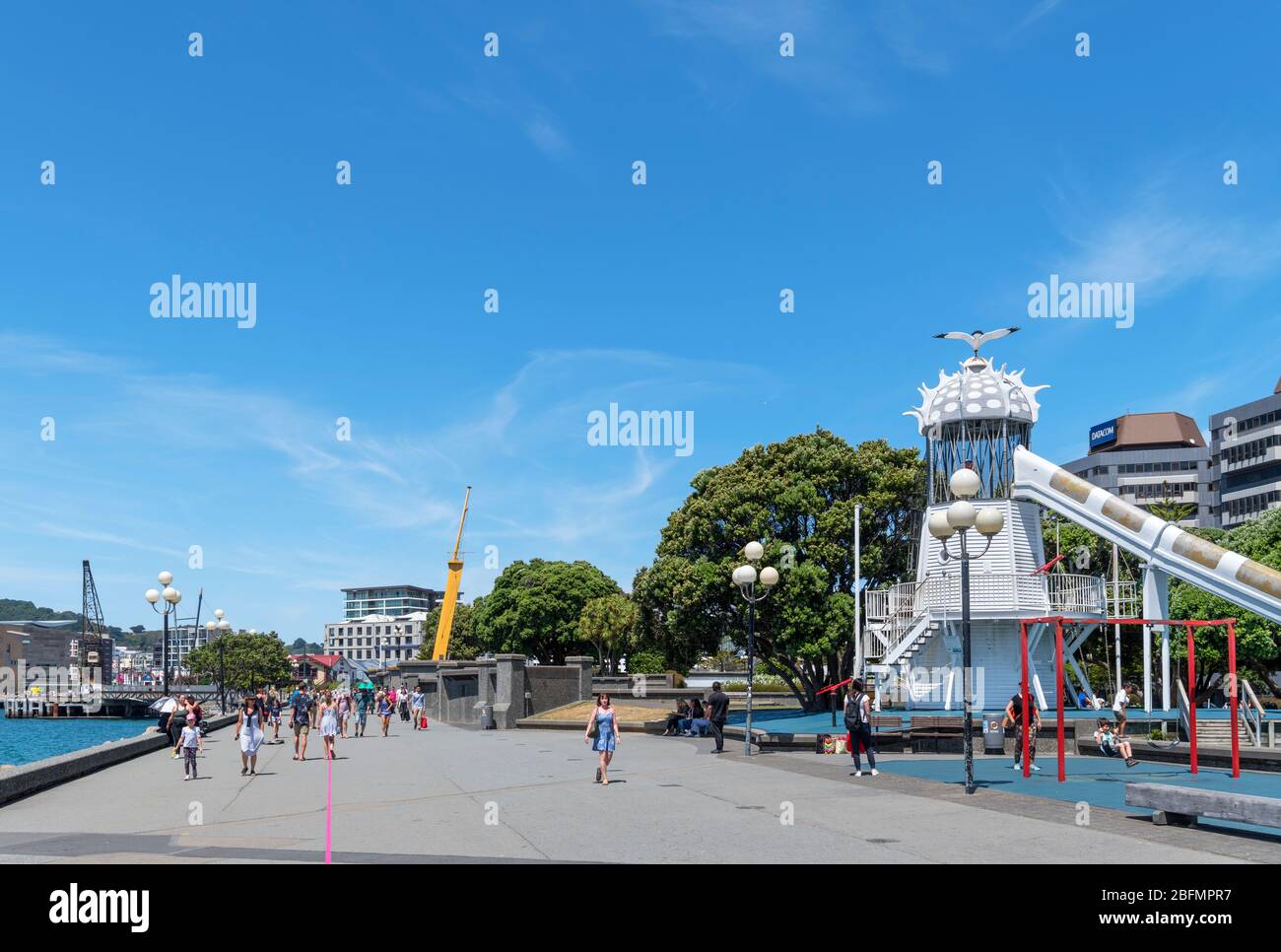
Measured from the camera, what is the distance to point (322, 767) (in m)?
25.3

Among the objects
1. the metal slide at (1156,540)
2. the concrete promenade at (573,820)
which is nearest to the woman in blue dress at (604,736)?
the concrete promenade at (573,820)

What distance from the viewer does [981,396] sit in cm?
4003

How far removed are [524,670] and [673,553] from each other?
960 cm

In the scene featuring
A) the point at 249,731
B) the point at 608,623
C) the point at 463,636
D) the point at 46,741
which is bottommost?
the point at 46,741

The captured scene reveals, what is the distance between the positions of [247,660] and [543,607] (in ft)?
197

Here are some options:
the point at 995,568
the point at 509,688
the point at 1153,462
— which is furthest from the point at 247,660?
the point at 995,568

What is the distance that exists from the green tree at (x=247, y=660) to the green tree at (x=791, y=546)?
9477cm

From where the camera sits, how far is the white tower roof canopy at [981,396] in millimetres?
39969

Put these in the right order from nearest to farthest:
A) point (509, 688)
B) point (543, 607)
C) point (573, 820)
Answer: point (573, 820) < point (509, 688) < point (543, 607)

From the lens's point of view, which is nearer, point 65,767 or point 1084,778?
point 1084,778

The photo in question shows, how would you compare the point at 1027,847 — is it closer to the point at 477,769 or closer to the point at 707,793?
the point at 707,793

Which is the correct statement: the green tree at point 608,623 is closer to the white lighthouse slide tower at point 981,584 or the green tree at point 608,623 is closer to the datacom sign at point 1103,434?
the white lighthouse slide tower at point 981,584

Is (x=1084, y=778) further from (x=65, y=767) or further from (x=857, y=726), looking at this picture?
(x=65, y=767)
